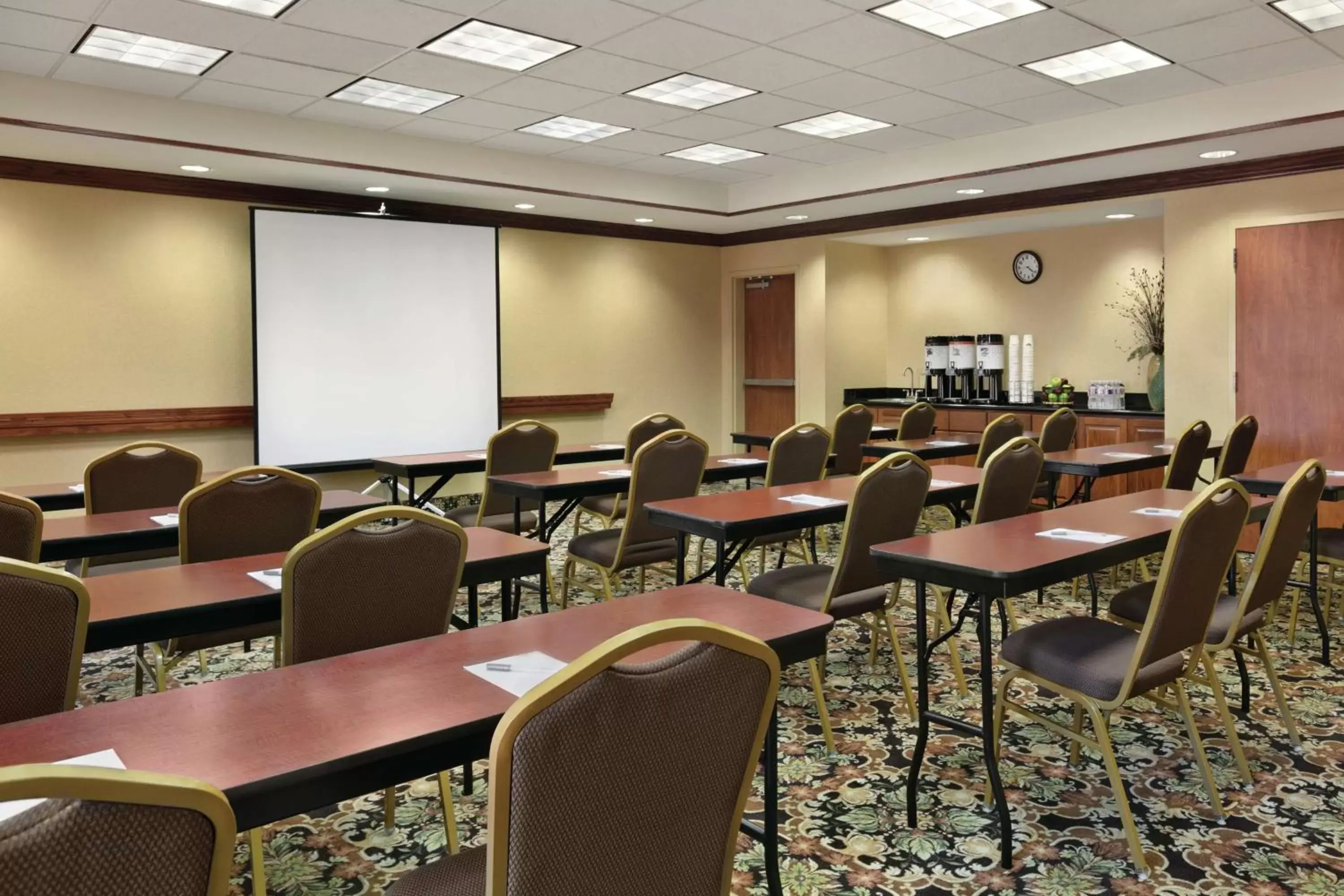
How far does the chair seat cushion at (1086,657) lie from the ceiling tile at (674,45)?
315 cm

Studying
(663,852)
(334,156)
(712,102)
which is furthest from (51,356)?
(663,852)

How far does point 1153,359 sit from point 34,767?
858cm

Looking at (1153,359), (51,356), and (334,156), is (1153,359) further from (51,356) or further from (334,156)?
(51,356)

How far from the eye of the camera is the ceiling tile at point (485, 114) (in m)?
5.89

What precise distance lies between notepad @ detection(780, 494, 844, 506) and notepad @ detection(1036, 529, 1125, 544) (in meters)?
0.88

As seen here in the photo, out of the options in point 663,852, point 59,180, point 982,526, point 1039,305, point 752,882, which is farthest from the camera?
point 1039,305

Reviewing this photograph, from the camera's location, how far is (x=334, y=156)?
6.43 meters

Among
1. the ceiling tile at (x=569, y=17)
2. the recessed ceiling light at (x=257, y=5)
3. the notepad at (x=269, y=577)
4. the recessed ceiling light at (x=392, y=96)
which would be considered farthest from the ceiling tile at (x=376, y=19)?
the notepad at (x=269, y=577)

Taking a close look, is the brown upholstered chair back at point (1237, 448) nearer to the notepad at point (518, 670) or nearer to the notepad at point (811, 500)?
the notepad at point (811, 500)

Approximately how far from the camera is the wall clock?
895cm

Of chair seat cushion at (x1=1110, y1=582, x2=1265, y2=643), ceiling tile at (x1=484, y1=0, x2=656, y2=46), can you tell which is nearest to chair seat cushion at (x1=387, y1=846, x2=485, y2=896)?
chair seat cushion at (x1=1110, y1=582, x2=1265, y2=643)

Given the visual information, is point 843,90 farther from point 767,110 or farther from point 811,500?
point 811,500

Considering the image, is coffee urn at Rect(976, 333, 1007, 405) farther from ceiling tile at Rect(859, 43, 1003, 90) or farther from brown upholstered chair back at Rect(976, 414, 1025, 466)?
ceiling tile at Rect(859, 43, 1003, 90)

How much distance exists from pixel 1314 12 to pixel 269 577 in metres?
5.02
